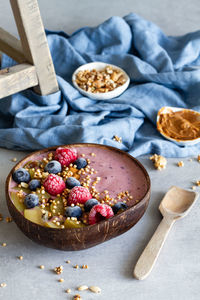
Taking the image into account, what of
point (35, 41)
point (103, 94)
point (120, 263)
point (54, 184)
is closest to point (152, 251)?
point (120, 263)

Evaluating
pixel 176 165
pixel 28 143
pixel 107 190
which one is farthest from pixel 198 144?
pixel 28 143

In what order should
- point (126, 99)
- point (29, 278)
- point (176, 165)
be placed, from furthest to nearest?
point (126, 99) < point (176, 165) < point (29, 278)

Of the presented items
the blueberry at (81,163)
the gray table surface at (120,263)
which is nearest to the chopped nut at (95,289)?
the gray table surface at (120,263)

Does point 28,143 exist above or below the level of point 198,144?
above

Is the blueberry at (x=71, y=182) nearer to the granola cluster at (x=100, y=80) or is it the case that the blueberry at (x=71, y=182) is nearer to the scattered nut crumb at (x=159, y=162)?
the scattered nut crumb at (x=159, y=162)

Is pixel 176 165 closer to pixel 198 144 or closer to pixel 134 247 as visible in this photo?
pixel 198 144

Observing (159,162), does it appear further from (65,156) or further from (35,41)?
(35,41)

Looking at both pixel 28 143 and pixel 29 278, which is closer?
pixel 29 278
